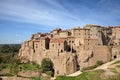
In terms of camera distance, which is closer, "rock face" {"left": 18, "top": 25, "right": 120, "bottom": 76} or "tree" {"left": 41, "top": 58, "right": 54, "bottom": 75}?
"rock face" {"left": 18, "top": 25, "right": 120, "bottom": 76}

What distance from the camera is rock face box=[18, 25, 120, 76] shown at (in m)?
47.0

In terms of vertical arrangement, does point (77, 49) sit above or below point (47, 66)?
above

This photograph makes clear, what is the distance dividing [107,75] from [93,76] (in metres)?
2.43

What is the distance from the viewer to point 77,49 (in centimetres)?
4962

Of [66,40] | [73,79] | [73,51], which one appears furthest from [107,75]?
[66,40]

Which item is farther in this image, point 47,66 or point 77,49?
point 77,49

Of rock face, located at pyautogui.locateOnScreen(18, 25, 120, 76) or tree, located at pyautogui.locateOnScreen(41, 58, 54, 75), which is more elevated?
rock face, located at pyautogui.locateOnScreen(18, 25, 120, 76)

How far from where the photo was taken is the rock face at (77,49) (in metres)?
47.0

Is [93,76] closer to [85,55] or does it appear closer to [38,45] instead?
[85,55]

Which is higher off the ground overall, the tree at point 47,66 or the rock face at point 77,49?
the rock face at point 77,49

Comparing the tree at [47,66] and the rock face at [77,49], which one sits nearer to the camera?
the rock face at [77,49]

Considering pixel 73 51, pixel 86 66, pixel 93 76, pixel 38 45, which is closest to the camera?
pixel 93 76

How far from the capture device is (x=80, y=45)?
49.1 m

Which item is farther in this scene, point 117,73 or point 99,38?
point 99,38
